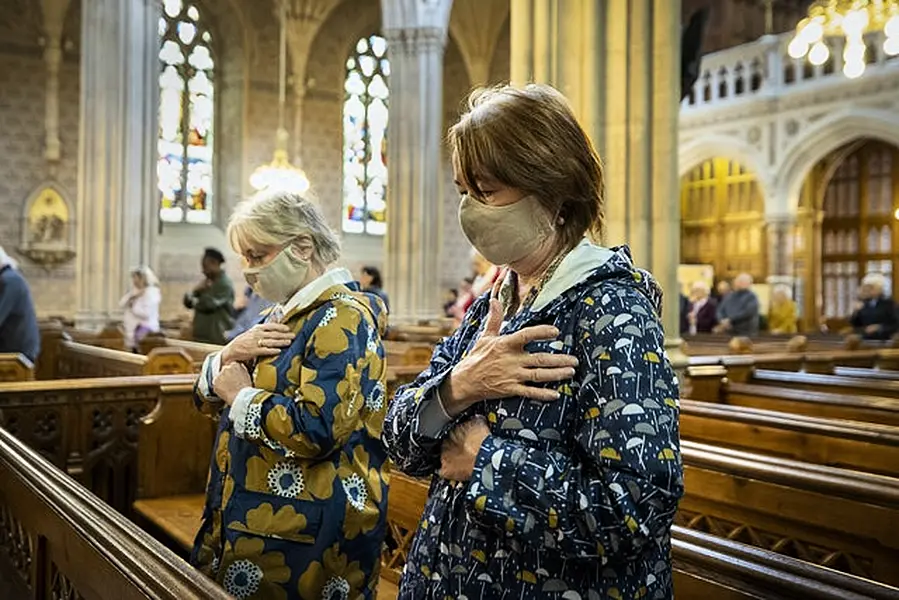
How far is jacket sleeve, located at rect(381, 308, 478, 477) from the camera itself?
1.17 metres

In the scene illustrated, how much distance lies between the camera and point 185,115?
1658cm

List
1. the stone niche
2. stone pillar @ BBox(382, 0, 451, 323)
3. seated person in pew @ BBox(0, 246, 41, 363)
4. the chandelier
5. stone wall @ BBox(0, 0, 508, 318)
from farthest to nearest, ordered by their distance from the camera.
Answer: stone wall @ BBox(0, 0, 508, 318) → the stone niche → stone pillar @ BBox(382, 0, 451, 323) → the chandelier → seated person in pew @ BBox(0, 246, 41, 363)

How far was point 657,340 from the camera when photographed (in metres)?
1.05

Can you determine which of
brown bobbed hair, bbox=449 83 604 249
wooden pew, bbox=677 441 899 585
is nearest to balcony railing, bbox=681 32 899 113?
wooden pew, bbox=677 441 899 585

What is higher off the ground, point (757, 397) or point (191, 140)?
point (191, 140)

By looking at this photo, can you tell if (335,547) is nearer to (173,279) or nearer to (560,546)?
(560,546)

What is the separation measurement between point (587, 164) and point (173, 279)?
1582cm

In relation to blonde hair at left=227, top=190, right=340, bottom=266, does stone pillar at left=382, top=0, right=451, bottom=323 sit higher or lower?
higher

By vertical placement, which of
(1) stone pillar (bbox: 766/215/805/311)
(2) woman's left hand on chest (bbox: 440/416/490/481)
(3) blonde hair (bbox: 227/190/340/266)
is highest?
(1) stone pillar (bbox: 766/215/805/311)

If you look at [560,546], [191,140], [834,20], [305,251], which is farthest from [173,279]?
[560,546]

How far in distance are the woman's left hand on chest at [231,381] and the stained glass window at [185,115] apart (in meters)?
15.2

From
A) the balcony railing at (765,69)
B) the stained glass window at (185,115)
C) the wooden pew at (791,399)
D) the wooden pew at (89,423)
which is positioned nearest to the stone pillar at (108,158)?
the stained glass window at (185,115)

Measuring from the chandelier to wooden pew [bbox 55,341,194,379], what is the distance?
8.09 m

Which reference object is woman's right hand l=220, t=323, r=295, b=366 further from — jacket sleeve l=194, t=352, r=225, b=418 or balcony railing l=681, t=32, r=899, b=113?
balcony railing l=681, t=32, r=899, b=113
